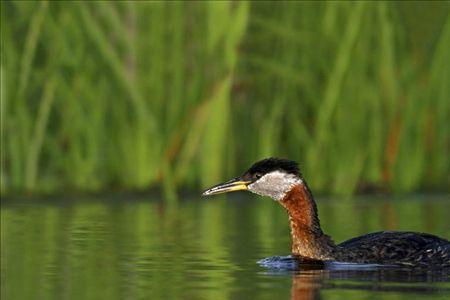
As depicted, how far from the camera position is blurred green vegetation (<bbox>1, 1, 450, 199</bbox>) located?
47.7 feet

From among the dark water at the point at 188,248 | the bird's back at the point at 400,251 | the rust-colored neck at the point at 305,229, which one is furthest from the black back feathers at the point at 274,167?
the bird's back at the point at 400,251

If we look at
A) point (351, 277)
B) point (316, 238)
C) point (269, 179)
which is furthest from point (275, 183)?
point (351, 277)

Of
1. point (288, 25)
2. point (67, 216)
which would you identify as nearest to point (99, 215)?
point (67, 216)

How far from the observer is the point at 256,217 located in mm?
14133

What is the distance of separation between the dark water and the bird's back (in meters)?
0.25

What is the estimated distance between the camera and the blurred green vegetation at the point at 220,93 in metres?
14.5

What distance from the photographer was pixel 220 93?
581 inches

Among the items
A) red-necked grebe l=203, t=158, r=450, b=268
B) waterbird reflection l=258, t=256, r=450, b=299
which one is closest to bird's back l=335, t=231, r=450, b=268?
red-necked grebe l=203, t=158, r=450, b=268

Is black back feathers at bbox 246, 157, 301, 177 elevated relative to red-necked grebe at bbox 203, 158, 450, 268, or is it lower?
elevated

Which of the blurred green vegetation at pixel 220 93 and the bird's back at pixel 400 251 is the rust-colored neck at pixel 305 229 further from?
the blurred green vegetation at pixel 220 93

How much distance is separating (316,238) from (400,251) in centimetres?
74

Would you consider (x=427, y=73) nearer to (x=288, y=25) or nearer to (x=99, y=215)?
(x=288, y=25)

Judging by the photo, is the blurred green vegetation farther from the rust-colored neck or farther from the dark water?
the rust-colored neck

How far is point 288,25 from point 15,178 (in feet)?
9.96
